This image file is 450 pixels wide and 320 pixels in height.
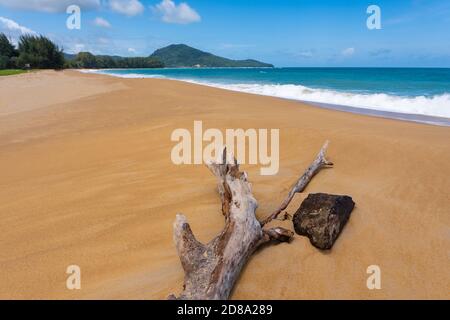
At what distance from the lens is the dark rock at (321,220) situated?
9.43 feet

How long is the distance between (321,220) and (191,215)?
1.48 metres

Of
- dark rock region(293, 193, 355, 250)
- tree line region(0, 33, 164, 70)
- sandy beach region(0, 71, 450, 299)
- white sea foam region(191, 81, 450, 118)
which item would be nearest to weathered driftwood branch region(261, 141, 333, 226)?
sandy beach region(0, 71, 450, 299)

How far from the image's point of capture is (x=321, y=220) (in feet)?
9.67

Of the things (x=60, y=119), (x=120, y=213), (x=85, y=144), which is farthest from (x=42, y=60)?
(x=120, y=213)

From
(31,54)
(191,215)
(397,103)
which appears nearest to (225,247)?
(191,215)

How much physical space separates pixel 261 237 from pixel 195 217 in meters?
1.05

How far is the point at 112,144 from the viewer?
6.95 meters

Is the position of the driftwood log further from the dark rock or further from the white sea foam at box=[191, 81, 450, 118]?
the white sea foam at box=[191, 81, 450, 118]

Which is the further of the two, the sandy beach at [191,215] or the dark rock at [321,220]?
the dark rock at [321,220]

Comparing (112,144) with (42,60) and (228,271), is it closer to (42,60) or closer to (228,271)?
(228,271)

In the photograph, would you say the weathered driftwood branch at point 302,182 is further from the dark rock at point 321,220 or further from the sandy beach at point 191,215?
the dark rock at point 321,220

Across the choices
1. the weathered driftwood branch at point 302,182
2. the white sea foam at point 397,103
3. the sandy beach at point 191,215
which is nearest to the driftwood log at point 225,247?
the sandy beach at point 191,215

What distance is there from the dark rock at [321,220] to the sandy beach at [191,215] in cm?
10

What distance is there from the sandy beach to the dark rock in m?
0.10
